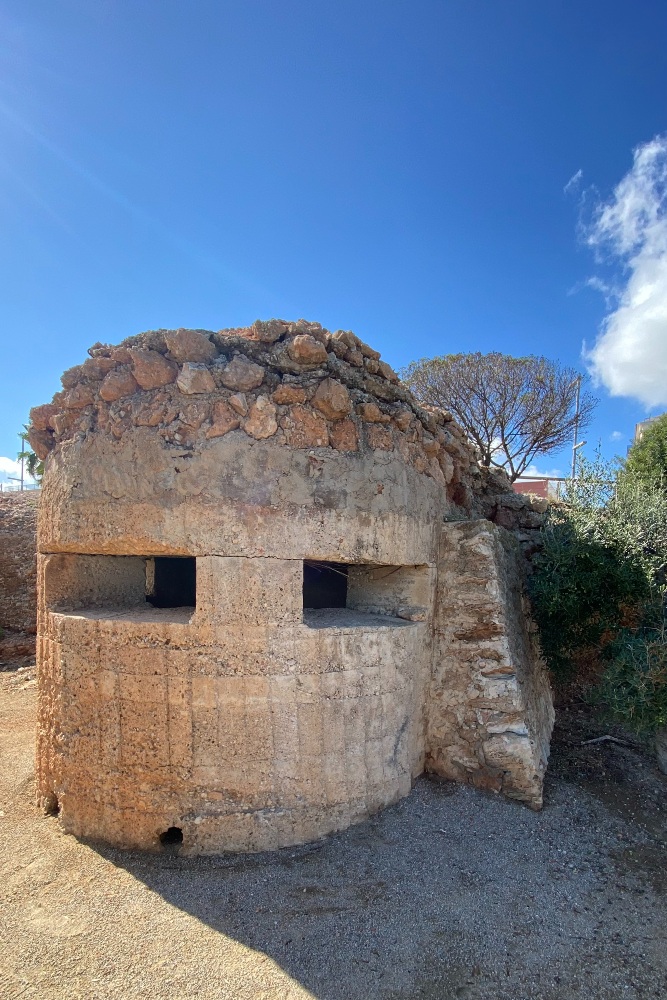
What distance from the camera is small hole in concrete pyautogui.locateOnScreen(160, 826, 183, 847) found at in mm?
3643

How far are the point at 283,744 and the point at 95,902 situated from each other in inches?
53.7

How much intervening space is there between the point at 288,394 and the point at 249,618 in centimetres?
158

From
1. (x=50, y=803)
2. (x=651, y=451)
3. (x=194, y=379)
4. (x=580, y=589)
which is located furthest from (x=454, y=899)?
(x=651, y=451)

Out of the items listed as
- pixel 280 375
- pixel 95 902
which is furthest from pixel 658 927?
pixel 280 375

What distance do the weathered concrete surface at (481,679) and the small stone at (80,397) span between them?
9.97ft

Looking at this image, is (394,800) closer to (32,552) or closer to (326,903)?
(326,903)

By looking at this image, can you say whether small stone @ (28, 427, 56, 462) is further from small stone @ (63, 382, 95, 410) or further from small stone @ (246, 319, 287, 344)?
small stone @ (246, 319, 287, 344)

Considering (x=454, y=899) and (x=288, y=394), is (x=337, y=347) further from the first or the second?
(x=454, y=899)

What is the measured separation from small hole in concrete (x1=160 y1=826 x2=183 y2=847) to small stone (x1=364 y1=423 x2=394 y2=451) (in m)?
2.99

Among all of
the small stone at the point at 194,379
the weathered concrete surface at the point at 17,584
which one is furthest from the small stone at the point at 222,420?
the weathered concrete surface at the point at 17,584

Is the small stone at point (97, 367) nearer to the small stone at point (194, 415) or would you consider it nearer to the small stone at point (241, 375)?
the small stone at point (194, 415)

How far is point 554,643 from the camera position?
483cm

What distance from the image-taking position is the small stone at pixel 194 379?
12.4 ft

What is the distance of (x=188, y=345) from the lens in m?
3.84
